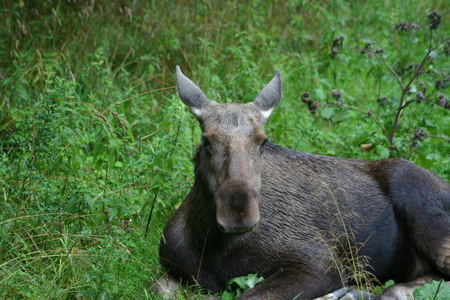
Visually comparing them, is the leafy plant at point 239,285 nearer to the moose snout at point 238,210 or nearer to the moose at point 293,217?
the moose at point 293,217

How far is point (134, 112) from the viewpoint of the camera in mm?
8203

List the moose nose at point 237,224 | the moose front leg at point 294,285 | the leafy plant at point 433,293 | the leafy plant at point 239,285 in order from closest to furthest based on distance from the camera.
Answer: the leafy plant at point 433,293 → the moose nose at point 237,224 → the moose front leg at point 294,285 → the leafy plant at point 239,285

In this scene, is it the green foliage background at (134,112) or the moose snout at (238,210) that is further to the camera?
the green foliage background at (134,112)

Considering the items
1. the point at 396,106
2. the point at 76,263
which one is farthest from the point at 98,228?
the point at 396,106

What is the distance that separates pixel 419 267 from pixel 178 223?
2.22m

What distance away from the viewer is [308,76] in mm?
9398

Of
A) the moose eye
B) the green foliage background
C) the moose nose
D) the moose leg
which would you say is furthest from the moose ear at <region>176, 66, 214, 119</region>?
the moose leg

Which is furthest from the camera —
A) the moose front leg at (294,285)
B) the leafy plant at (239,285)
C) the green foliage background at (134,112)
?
the green foliage background at (134,112)

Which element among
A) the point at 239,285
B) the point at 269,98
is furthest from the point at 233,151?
the point at 239,285

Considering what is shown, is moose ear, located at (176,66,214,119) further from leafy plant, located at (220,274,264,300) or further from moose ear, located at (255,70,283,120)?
leafy plant, located at (220,274,264,300)

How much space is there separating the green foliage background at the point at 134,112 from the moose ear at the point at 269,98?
91 centimetres

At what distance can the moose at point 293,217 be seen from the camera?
17.3 feet

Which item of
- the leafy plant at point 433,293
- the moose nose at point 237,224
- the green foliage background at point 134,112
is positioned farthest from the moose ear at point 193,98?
the leafy plant at point 433,293

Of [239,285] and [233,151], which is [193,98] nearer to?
[233,151]
